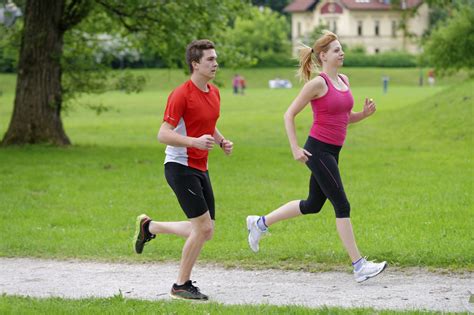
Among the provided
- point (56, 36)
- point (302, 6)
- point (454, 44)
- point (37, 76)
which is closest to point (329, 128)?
point (37, 76)

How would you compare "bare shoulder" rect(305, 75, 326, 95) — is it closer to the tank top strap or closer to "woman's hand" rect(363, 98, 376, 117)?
the tank top strap

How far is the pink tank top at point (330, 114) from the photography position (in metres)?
8.46

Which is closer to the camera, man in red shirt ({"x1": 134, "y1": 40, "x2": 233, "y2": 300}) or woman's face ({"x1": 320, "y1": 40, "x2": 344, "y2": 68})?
man in red shirt ({"x1": 134, "y1": 40, "x2": 233, "y2": 300})

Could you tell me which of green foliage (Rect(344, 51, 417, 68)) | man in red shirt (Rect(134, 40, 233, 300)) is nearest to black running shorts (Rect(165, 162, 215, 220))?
man in red shirt (Rect(134, 40, 233, 300))

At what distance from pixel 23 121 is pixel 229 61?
5.28 m

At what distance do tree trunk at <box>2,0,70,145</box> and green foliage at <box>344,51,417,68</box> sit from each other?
84.5 m

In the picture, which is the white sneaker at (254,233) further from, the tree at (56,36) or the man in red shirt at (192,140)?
the tree at (56,36)

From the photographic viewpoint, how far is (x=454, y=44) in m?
41.4

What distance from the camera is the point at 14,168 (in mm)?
19078

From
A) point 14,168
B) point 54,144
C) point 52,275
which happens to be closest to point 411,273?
point 52,275

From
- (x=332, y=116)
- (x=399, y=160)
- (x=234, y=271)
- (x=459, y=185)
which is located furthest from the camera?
(x=399, y=160)

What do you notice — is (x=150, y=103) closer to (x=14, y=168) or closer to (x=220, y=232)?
(x=14, y=168)

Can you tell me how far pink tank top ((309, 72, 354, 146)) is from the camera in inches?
333

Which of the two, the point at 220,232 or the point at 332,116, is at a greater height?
the point at 332,116
